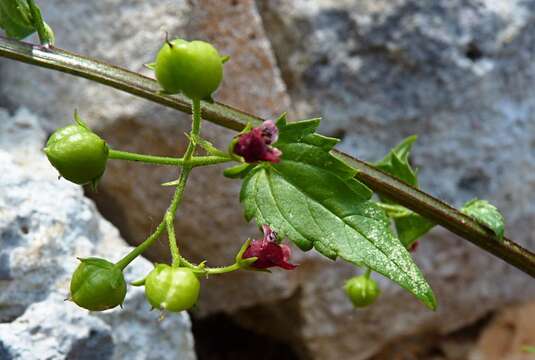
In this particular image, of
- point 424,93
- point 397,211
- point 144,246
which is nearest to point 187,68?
point 144,246

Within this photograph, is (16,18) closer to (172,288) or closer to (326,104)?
(172,288)

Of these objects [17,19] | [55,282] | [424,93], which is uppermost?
[424,93]

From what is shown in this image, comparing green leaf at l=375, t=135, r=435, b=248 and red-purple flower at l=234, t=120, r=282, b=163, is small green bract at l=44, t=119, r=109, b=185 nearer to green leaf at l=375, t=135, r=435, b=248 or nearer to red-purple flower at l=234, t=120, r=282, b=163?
red-purple flower at l=234, t=120, r=282, b=163

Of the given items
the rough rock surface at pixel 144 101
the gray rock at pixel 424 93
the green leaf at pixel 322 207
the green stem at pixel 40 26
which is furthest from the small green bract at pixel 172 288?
the gray rock at pixel 424 93

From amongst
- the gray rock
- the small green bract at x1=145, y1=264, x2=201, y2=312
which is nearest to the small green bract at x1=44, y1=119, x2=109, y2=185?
the small green bract at x1=145, y1=264, x2=201, y2=312

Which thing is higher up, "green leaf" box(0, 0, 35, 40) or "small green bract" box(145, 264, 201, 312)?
"green leaf" box(0, 0, 35, 40)
